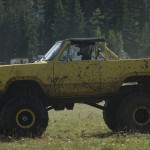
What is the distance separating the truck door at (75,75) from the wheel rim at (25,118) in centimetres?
88

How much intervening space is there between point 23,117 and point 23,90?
770 mm

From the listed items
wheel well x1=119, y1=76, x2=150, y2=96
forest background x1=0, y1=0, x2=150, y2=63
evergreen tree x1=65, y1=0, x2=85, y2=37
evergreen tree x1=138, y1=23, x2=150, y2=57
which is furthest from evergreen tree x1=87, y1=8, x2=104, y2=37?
wheel well x1=119, y1=76, x2=150, y2=96

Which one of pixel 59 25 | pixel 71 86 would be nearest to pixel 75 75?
pixel 71 86

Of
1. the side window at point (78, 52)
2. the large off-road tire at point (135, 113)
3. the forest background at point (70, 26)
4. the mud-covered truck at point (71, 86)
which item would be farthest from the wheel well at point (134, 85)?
the forest background at point (70, 26)

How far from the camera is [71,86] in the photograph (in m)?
13.9

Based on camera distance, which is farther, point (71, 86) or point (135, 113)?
point (135, 113)

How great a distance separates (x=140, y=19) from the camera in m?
149

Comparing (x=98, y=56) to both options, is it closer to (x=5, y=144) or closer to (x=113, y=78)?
(x=113, y=78)

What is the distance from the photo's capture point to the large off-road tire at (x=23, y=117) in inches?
529

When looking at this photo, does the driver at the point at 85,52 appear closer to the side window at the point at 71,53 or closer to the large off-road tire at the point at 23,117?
the side window at the point at 71,53

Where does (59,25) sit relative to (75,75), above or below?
below

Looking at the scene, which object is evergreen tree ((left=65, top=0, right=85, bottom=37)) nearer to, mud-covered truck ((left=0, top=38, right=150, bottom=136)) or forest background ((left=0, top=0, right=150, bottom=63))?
forest background ((left=0, top=0, right=150, bottom=63))

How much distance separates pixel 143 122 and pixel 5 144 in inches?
148

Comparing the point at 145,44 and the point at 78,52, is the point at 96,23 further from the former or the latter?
the point at 78,52
